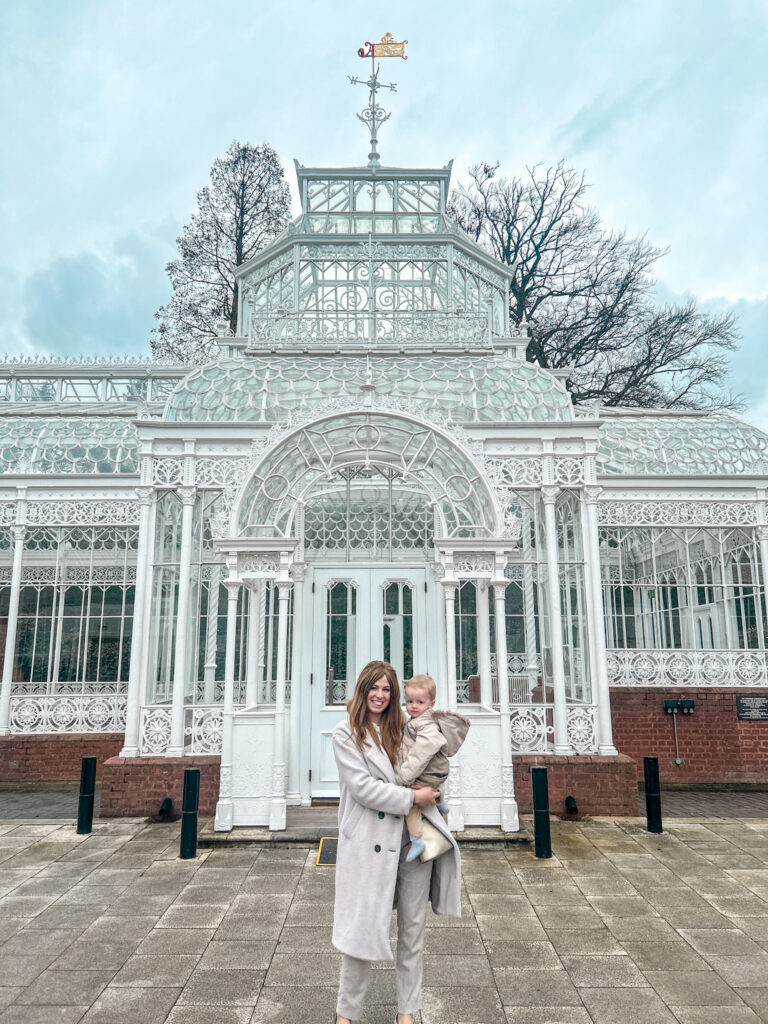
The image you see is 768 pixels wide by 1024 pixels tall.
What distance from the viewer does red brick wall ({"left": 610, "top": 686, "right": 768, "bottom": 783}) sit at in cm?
937

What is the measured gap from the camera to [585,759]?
7.35m

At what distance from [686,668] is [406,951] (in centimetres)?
790

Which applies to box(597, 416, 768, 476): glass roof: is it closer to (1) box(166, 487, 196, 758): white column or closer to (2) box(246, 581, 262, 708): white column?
(2) box(246, 581, 262, 708): white column

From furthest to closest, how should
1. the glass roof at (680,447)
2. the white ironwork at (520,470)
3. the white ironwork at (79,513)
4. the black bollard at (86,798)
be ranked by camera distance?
the glass roof at (680,447), the white ironwork at (79,513), the white ironwork at (520,470), the black bollard at (86,798)

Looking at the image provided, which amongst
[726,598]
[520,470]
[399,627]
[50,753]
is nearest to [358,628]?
[399,627]

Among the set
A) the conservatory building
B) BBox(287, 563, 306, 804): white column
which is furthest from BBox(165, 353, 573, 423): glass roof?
BBox(287, 563, 306, 804): white column

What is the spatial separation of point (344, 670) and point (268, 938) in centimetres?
366

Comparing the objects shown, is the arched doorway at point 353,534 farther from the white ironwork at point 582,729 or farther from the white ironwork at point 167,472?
the white ironwork at point 582,729

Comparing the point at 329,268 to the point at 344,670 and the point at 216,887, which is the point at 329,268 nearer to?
the point at 344,670

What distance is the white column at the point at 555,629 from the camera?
7.45m

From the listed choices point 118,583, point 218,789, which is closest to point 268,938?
point 218,789

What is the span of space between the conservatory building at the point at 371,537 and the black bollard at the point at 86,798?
43 cm

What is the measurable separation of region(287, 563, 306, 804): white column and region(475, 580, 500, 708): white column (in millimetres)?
2075

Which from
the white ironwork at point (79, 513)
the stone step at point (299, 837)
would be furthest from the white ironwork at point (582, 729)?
the white ironwork at point (79, 513)
